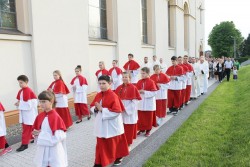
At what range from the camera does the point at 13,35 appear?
9133mm

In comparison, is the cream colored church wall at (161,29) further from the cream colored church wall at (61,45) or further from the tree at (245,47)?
the tree at (245,47)

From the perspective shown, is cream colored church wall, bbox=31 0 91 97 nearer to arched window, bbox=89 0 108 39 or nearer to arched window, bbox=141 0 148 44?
arched window, bbox=89 0 108 39

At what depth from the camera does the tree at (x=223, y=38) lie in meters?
73.5

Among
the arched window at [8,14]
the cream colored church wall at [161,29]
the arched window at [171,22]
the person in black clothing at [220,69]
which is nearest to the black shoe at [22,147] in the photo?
the arched window at [8,14]

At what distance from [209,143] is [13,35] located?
6412 millimetres

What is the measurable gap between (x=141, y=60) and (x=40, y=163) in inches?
559

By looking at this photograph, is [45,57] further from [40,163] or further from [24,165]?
[40,163]

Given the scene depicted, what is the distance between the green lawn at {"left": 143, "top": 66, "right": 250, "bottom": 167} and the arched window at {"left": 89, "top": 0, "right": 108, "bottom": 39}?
6.61m

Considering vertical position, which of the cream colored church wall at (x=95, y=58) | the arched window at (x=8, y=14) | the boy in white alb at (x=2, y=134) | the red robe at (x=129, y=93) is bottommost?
the boy in white alb at (x=2, y=134)

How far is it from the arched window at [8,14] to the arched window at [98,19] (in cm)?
444

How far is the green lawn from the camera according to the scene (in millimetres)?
5762

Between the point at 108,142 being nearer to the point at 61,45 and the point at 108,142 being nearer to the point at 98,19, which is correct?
the point at 61,45

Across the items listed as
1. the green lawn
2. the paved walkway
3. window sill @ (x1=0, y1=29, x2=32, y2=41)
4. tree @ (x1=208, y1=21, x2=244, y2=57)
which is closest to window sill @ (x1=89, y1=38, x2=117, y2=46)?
window sill @ (x1=0, y1=29, x2=32, y2=41)

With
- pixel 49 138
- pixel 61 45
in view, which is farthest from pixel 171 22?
pixel 49 138
